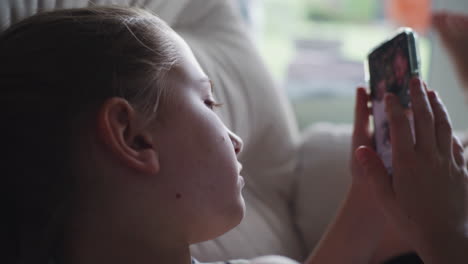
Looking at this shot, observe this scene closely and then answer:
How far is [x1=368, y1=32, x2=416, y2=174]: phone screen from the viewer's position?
2.44ft

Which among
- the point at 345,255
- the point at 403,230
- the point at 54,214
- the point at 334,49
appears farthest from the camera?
the point at 334,49

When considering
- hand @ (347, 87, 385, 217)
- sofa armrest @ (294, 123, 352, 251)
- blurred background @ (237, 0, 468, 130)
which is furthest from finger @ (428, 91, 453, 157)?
blurred background @ (237, 0, 468, 130)

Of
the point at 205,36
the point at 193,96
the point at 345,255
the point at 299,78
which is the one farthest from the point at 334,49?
the point at 193,96

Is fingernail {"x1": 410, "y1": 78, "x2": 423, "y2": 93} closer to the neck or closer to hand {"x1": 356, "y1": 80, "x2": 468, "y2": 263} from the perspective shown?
hand {"x1": 356, "y1": 80, "x2": 468, "y2": 263}

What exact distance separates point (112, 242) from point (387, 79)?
49cm

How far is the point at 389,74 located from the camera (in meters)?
0.80

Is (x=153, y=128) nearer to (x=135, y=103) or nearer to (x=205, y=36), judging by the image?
(x=135, y=103)

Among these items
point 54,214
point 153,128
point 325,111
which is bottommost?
point 325,111

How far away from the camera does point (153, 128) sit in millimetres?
600

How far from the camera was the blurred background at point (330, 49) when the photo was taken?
2.22 metres

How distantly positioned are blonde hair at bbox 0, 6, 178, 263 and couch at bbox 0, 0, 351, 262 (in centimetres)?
44

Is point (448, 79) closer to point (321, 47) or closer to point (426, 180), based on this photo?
point (321, 47)

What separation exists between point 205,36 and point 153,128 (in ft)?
1.98

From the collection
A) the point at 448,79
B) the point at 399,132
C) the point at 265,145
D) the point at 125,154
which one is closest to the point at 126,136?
the point at 125,154
